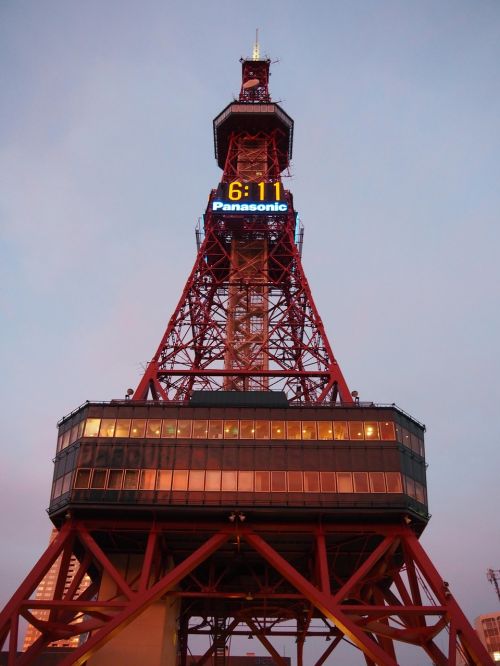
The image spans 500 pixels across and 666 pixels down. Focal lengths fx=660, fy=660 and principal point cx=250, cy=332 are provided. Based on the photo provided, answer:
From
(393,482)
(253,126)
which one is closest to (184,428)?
(393,482)

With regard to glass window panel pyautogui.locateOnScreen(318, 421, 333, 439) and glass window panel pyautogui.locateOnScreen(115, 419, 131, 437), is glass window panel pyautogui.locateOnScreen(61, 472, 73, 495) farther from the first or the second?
glass window panel pyautogui.locateOnScreen(318, 421, 333, 439)

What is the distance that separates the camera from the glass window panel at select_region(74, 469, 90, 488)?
4466 cm

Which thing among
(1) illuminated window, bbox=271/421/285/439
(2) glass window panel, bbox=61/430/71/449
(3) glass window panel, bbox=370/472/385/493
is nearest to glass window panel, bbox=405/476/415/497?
(3) glass window panel, bbox=370/472/385/493

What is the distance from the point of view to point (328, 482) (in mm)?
44594

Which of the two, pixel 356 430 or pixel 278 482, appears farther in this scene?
pixel 356 430

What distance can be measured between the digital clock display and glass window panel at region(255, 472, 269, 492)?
3330 cm

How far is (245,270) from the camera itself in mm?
70875

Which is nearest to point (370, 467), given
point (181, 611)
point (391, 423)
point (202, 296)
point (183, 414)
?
Result: point (391, 423)

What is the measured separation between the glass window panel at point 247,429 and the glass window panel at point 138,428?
695 centimetres

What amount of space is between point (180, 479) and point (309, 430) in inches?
380

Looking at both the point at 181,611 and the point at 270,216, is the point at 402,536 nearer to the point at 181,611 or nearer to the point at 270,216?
the point at 181,611

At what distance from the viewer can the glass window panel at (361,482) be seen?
145ft

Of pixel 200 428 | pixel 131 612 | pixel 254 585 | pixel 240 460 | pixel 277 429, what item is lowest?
pixel 131 612

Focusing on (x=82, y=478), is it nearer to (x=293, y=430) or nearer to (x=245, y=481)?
(x=245, y=481)
